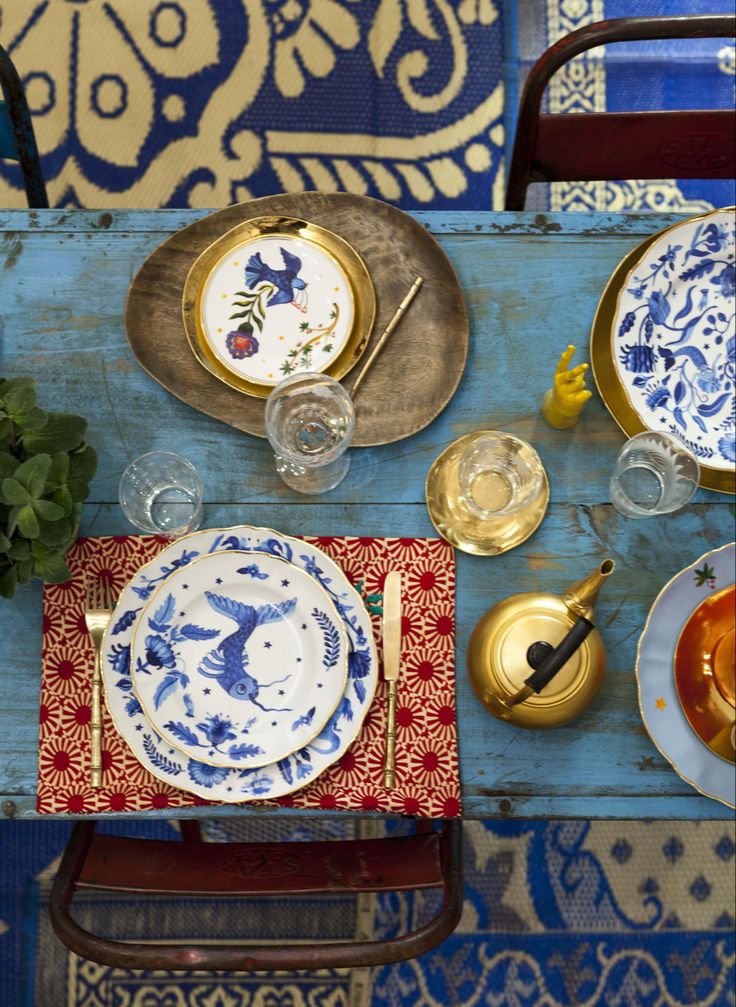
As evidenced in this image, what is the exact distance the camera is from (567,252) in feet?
3.33

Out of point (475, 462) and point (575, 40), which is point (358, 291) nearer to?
Result: point (475, 462)

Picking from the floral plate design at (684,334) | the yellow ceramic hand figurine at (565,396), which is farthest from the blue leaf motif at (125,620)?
the floral plate design at (684,334)

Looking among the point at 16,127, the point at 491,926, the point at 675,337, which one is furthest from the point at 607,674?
the point at 16,127

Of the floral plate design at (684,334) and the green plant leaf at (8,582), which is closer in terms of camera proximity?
the green plant leaf at (8,582)

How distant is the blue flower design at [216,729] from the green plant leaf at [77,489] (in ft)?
0.91

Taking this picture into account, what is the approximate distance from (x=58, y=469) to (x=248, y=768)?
37 centimetres

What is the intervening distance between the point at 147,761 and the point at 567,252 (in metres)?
0.77

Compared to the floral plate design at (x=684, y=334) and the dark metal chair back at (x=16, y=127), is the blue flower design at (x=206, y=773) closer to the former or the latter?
the floral plate design at (x=684, y=334)

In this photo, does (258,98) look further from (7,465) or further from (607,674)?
(607,674)

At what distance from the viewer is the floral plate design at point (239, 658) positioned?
899 millimetres

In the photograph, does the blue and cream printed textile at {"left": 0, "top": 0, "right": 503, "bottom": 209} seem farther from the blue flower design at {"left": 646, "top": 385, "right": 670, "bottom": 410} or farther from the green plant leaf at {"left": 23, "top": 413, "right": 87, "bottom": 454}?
the green plant leaf at {"left": 23, "top": 413, "right": 87, "bottom": 454}

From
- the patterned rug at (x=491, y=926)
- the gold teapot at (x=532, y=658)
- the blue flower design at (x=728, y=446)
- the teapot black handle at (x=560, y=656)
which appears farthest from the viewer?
the patterned rug at (x=491, y=926)

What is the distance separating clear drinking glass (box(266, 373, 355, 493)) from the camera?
0.92 m

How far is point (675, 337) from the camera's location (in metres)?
0.99
